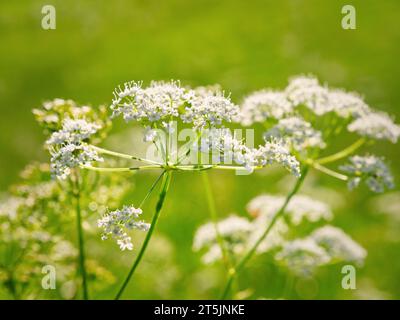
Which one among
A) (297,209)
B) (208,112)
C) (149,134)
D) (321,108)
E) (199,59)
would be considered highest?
(199,59)

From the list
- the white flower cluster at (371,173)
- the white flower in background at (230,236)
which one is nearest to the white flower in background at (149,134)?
the white flower cluster at (371,173)

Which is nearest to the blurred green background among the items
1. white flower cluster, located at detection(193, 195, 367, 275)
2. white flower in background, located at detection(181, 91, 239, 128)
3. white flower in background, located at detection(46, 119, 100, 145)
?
white flower cluster, located at detection(193, 195, 367, 275)

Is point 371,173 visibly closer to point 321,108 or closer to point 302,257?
point 321,108

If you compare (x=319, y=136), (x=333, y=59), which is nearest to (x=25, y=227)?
(x=319, y=136)

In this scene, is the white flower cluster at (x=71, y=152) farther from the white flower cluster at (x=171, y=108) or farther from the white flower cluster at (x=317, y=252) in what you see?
the white flower cluster at (x=317, y=252)

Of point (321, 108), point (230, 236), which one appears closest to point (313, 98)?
point (321, 108)

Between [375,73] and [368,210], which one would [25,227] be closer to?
[368,210]
